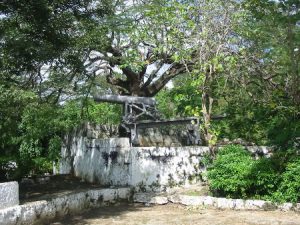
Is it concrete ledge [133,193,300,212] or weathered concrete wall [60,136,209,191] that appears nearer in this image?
concrete ledge [133,193,300,212]

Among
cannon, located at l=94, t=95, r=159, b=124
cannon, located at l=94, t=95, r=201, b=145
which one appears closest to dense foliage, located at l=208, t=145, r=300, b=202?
cannon, located at l=94, t=95, r=201, b=145

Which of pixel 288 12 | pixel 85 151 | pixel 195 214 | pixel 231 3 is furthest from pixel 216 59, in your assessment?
pixel 85 151

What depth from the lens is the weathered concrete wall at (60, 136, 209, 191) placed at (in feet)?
31.9

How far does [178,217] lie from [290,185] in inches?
86.7

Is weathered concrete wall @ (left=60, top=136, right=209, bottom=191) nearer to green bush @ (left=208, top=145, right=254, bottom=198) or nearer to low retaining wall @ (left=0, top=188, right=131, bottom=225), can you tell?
low retaining wall @ (left=0, top=188, right=131, bottom=225)

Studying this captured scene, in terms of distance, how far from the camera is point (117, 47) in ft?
46.8

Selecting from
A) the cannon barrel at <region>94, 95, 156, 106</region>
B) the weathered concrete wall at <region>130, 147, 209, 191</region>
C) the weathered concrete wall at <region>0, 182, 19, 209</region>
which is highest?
the cannon barrel at <region>94, 95, 156, 106</region>

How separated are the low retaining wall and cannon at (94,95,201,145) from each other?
5.52 feet

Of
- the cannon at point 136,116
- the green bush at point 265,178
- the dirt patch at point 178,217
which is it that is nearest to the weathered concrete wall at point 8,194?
the dirt patch at point 178,217

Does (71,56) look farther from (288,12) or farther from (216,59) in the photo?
(288,12)

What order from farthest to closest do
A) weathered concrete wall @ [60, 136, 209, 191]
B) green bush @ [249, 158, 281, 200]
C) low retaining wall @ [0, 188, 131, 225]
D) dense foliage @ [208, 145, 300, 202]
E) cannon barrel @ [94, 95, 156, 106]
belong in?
1. cannon barrel @ [94, 95, 156, 106]
2. weathered concrete wall @ [60, 136, 209, 191]
3. green bush @ [249, 158, 281, 200]
4. dense foliage @ [208, 145, 300, 202]
5. low retaining wall @ [0, 188, 131, 225]

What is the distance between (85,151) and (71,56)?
11.2ft

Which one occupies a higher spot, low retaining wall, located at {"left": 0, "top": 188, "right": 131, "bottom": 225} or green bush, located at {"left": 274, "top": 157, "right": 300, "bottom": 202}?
green bush, located at {"left": 274, "top": 157, "right": 300, "bottom": 202}

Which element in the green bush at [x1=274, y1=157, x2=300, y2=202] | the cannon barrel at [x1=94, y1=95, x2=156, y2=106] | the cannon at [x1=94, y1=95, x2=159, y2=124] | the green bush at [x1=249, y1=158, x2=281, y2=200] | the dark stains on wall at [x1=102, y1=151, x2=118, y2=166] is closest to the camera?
the green bush at [x1=274, y1=157, x2=300, y2=202]
